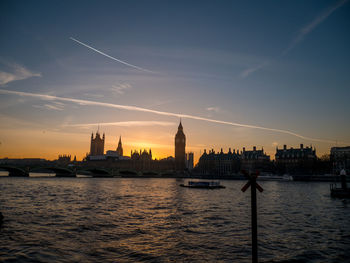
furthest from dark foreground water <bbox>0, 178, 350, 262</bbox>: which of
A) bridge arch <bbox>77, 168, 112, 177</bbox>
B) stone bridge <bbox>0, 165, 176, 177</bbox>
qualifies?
bridge arch <bbox>77, 168, 112, 177</bbox>

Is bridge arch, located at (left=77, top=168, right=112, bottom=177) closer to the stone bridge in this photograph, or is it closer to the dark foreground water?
the stone bridge

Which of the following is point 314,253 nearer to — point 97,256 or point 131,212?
point 97,256

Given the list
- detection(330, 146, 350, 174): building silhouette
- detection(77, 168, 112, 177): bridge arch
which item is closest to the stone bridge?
detection(77, 168, 112, 177): bridge arch

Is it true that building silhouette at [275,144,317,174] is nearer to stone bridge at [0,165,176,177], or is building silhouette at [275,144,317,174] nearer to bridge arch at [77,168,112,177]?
stone bridge at [0,165,176,177]

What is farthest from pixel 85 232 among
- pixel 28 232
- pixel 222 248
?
pixel 222 248

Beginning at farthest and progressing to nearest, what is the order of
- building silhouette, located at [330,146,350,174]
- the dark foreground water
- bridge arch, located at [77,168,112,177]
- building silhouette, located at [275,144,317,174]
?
building silhouette, located at [275,144,317,174] < building silhouette, located at [330,146,350,174] < bridge arch, located at [77,168,112,177] < the dark foreground water

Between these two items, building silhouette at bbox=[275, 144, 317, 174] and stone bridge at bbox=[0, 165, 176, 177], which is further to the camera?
building silhouette at bbox=[275, 144, 317, 174]

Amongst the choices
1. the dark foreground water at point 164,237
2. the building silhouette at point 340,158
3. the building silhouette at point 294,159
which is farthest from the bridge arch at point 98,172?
the building silhouette at point 340,158

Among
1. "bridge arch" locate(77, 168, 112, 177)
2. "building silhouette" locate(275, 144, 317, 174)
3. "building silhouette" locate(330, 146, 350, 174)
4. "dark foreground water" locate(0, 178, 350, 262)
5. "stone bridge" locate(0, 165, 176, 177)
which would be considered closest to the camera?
"dark foreground water" locate(0, 178, 350, 262)

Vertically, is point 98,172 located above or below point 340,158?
below

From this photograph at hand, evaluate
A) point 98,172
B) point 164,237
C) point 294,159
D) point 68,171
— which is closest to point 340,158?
point 294,159

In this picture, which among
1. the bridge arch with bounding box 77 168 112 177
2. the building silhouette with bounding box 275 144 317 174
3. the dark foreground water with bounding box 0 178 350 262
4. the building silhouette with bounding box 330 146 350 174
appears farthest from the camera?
the building silhouette with bounding box 275 144 317 174

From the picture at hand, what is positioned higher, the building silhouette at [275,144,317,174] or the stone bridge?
the building silhouette at [275,144,317,174]

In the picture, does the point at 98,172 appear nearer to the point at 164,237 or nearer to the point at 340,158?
the point at 340,158
